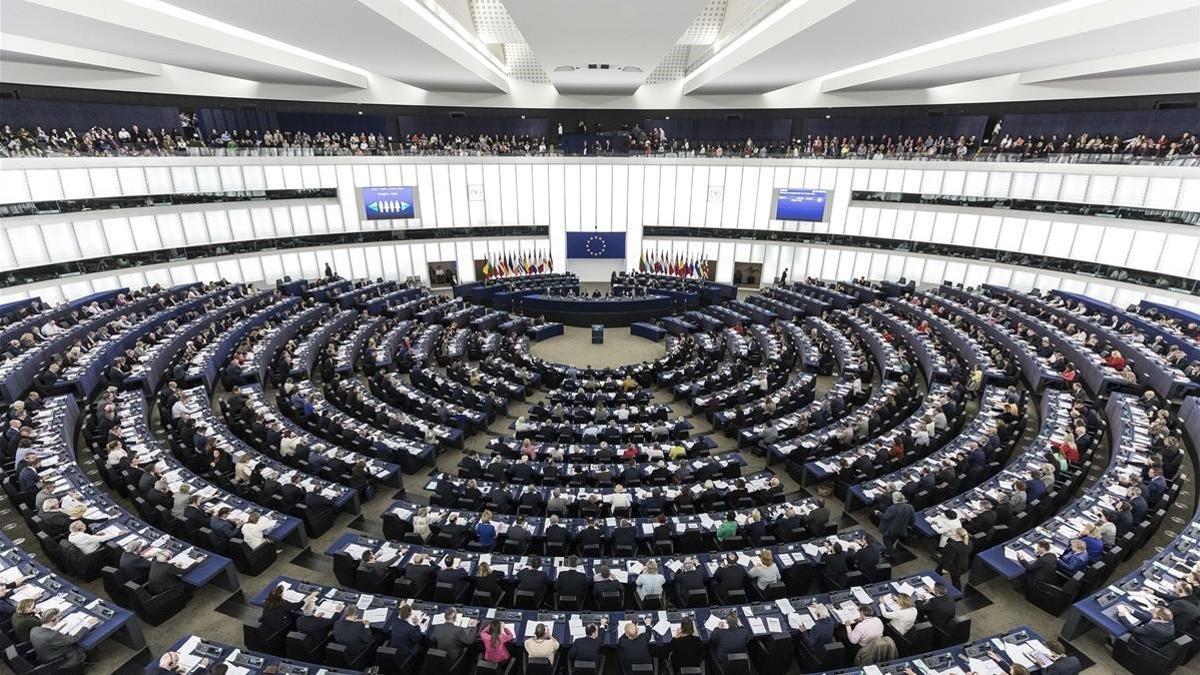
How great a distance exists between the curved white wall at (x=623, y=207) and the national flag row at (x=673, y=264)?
2.69 feet

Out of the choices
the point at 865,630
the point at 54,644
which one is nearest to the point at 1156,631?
the point at 865,630

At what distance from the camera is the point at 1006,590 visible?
10844mm

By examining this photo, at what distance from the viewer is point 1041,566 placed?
989 cm

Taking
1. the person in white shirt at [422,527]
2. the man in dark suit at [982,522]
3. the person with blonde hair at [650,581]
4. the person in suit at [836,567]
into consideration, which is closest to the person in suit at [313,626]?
the person in white shirt at [422,527]

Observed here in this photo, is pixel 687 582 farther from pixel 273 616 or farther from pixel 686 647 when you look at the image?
pixel 273 616

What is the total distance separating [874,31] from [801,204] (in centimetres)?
2047

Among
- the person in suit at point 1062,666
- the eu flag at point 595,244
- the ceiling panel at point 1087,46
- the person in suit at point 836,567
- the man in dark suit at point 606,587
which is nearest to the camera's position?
the person in suit at point 1062,666

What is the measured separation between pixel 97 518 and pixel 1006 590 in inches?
711

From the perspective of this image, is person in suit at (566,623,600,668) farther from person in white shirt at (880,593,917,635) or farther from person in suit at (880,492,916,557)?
person in suit at (880,492,916,557)

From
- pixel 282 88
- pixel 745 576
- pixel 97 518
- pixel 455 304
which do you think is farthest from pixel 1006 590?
pixel 282 88

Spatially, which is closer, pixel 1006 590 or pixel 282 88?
pixel 1006 590

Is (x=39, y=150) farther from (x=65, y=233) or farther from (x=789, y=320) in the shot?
(x=789, y=320)

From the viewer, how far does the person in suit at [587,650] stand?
8.29m

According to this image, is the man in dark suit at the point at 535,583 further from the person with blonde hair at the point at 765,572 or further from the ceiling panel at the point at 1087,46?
the ceiling panel at the point at 1087,46
